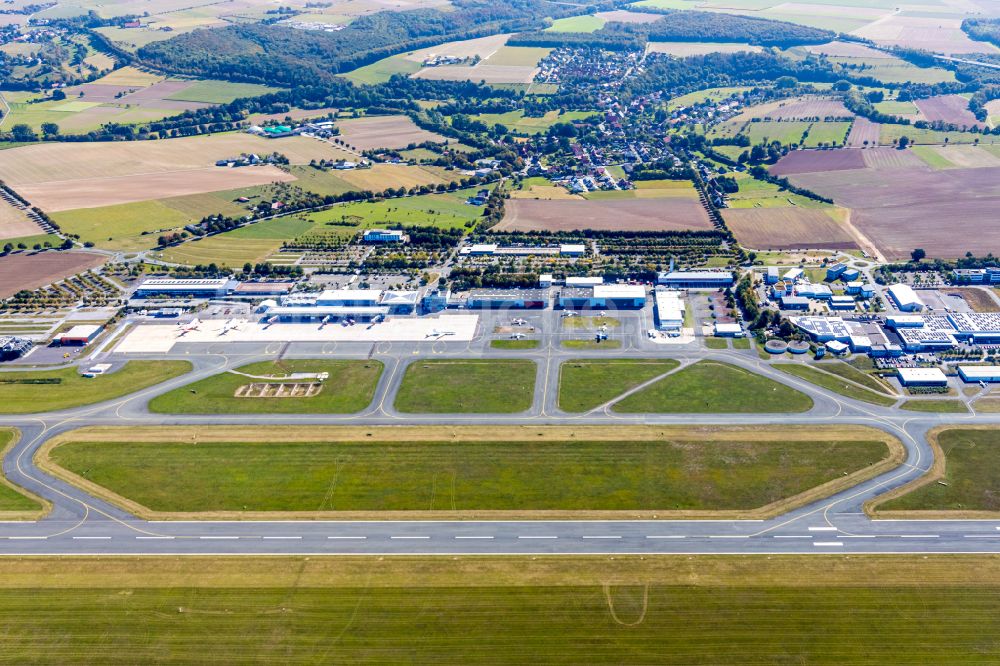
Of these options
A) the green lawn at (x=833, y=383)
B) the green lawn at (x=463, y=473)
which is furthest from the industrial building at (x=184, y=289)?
the green lawn at (x=833, y=383)

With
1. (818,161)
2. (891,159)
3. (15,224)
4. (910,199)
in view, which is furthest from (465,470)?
(891,159)

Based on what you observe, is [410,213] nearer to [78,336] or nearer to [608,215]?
[608,215]

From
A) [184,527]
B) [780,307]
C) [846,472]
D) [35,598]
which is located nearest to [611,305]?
[780,307]

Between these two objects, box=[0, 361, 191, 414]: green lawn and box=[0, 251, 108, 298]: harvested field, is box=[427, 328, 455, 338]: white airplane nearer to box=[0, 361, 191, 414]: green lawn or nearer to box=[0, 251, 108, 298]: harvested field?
box=[0, 361, 191, 414]: green lawn

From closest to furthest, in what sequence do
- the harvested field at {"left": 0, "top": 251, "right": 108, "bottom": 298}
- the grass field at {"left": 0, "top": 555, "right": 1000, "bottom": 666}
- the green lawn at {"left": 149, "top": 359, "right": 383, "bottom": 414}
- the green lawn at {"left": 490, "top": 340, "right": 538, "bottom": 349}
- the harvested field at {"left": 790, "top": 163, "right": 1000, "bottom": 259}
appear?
the grass field at {"left": 0, "top": 555, "right": 1000, "bottom": 666} → the green lawn at {"left": 149, "top": 359, "right": 383, "bottom": 414} → the green lawn at {"left": 490, "top": 340, "right": 538, "bottom": 349} → the harvested field at {"left": 0, "top": 251, "right": 108, "bottom": 298} → the harvested field at {"left": 790, "top": 163, "right": 1000, "bottom": 259}

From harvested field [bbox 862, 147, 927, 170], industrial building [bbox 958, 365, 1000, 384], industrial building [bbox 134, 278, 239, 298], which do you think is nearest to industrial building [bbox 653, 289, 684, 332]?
industrial building [bbox 958, 365, 1000, 384]

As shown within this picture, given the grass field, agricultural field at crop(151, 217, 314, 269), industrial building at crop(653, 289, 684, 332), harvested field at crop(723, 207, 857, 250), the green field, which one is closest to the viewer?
the grass field

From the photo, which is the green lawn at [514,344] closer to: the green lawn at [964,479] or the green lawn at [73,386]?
the green lawn at [73,386]
